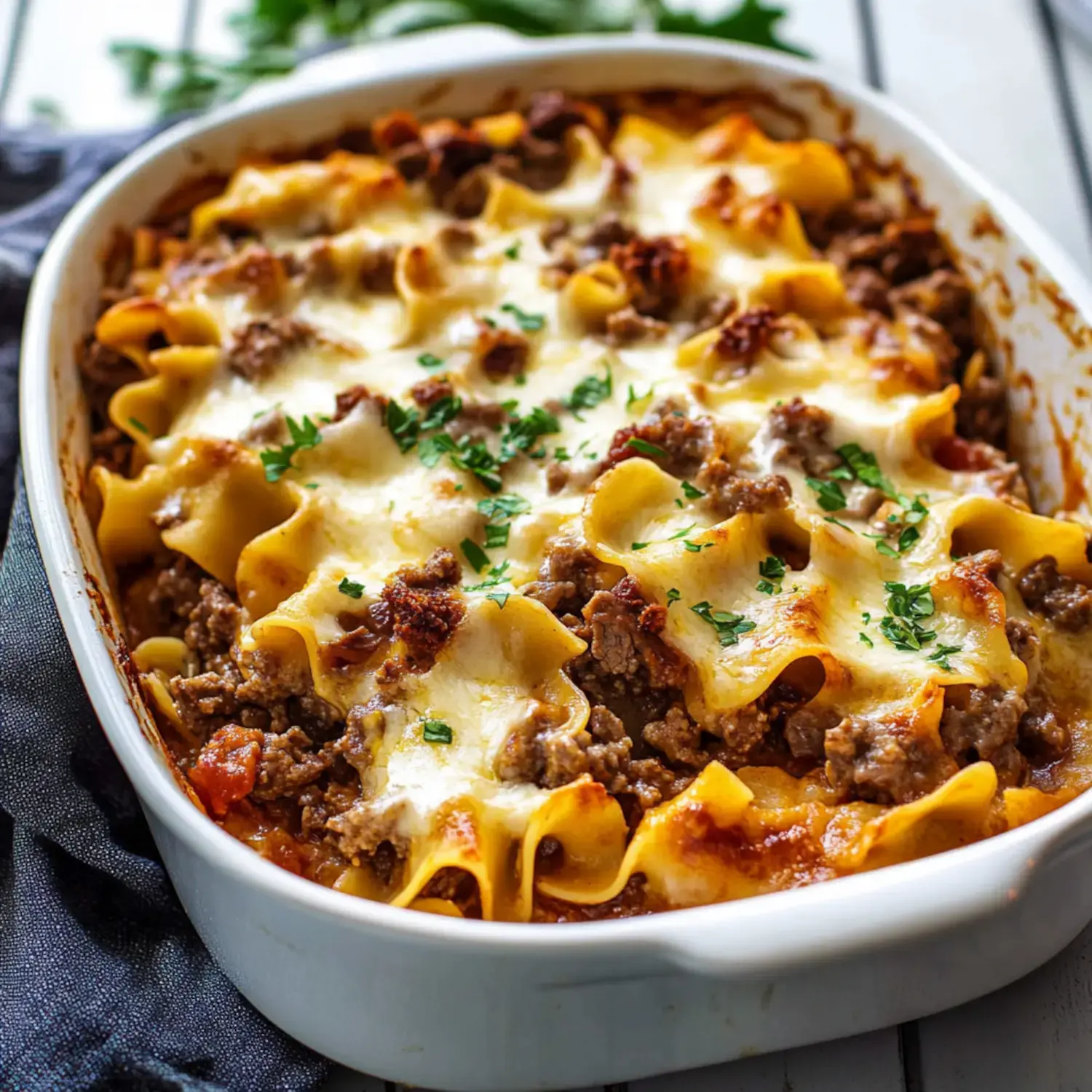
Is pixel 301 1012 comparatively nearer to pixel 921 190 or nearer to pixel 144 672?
pixel 144 672

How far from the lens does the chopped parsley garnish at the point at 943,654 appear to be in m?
2.63

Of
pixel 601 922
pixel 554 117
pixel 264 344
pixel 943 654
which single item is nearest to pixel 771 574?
pixel 943 654

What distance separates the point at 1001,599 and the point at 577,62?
7.86ft

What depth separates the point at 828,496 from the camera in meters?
2.97

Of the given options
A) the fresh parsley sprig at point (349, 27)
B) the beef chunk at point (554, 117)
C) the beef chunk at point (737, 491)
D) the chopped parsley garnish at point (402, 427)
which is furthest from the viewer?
the fresh parsley sprig at point (349, 27)

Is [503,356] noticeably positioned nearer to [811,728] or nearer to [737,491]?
[737,491]

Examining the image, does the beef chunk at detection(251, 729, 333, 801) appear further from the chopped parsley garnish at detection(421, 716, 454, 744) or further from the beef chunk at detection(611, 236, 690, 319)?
the beef chunk at detection(611, 236, 690, 319)

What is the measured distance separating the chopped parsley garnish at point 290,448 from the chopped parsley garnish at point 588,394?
602 millimetres

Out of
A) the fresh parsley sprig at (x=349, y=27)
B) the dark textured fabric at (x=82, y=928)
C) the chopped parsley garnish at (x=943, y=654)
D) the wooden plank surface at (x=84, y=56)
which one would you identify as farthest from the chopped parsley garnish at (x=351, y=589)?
the wooden plank surface at (x=84, y=56)

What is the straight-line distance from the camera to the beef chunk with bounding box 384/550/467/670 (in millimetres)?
2611

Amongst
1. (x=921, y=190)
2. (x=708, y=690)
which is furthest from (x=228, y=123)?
(x=708, y=690)

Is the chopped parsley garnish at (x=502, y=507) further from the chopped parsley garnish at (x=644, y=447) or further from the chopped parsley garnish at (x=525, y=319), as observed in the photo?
the chopped parsley garnish at (x=525, y=319)

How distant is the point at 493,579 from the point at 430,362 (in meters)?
0.75

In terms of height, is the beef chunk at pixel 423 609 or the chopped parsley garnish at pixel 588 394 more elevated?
the chopped parsley garnish at pixel 588 394
